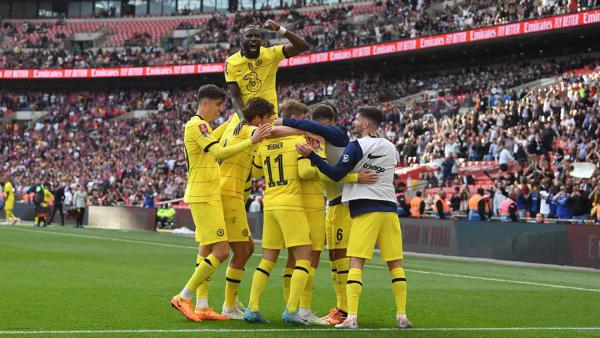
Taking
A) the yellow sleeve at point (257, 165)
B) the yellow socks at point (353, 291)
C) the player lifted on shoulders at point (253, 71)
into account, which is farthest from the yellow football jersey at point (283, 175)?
the player lifted on shoulders at point (253, 71)

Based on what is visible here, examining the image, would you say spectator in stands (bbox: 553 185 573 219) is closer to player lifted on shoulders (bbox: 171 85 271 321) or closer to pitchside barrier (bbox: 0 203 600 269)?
pitchside barrier (bbox: 0 203 600 269)

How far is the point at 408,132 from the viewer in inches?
1565

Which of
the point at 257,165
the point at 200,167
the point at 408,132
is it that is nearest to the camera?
the point at 200,167

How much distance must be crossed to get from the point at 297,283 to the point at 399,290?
1059 mm

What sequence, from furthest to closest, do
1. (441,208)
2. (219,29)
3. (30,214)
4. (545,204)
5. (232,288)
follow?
(219,29), (30,214), (441,208), (545,204), (232,288)

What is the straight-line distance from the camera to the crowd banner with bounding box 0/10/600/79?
135ft

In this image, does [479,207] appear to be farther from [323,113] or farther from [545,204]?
[323,113]

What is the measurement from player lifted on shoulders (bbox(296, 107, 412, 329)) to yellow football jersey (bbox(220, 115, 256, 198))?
121cm

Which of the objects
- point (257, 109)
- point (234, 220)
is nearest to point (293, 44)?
point (257, 109)

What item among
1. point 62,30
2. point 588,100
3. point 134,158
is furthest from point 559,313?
point 62,30

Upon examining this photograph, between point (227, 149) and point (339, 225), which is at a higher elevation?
point (227, 149)

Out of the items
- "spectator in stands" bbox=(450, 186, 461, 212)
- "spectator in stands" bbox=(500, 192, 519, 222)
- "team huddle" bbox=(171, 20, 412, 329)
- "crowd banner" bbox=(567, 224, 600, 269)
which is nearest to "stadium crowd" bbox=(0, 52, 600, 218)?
"spectator in stands" bbox=(450, 186, 461, 212)

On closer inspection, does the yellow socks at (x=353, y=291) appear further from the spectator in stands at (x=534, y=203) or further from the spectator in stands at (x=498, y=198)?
the spectator in stands at (x=498, y=198)

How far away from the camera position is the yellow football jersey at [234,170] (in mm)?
10484
